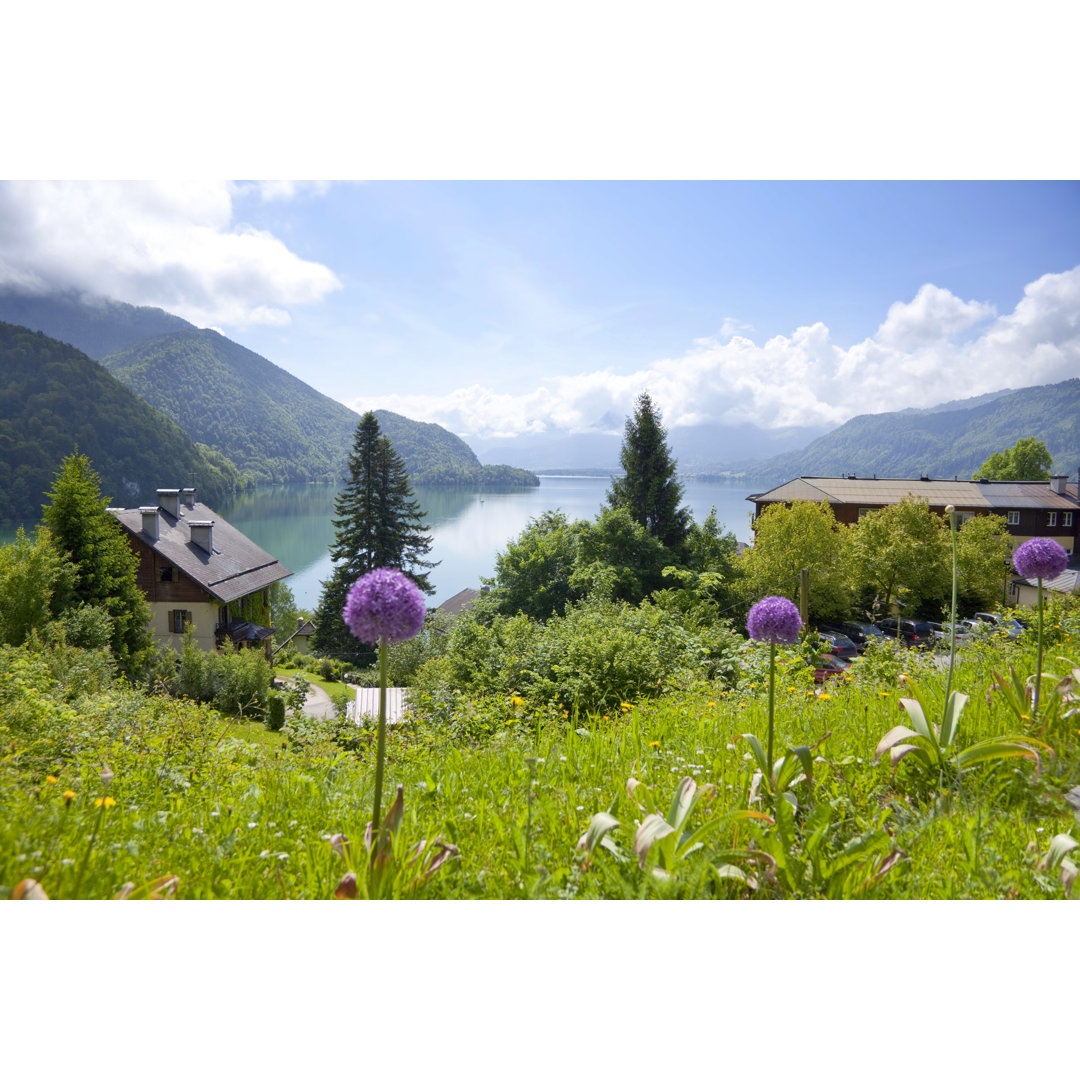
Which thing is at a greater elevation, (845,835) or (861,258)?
(861,258)

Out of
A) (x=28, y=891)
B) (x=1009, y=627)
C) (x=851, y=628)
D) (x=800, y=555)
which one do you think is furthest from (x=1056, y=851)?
(x=800, y=555)

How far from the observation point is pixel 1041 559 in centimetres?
220

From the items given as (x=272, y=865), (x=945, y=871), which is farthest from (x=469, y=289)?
(x=945, y=871)

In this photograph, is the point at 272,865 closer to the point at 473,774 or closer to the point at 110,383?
the point at 473,774

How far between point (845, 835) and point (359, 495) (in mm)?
19726

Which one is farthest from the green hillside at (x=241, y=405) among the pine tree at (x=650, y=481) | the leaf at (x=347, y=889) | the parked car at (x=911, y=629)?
the pine tree at (x=650, y=481)

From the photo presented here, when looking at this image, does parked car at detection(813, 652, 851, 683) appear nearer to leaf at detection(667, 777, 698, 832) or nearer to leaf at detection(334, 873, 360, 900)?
leaf at detection(667, 777, 698, 832)

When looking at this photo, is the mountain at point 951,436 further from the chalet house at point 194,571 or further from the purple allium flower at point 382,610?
the chalet house at point 194,571

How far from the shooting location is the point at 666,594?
7738 mm

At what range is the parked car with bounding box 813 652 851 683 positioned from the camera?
11.0ft

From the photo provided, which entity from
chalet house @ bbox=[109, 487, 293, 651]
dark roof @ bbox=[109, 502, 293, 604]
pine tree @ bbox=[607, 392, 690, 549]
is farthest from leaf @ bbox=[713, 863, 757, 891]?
pine tree @ bbox=[607, 392, 690, 549]

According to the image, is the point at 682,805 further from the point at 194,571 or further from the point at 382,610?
the point at 194,571

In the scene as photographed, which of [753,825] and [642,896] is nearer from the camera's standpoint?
[642,896]

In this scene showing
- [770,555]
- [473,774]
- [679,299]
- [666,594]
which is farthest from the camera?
[770,555]
